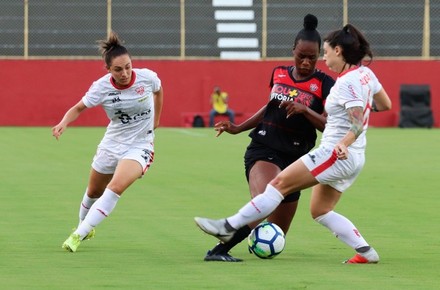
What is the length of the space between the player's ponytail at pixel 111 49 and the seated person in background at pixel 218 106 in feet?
93.9

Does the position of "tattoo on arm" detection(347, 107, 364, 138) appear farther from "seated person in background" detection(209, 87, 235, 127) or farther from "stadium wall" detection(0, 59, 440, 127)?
"stadium wall" detection(0, 59, 440, 127)

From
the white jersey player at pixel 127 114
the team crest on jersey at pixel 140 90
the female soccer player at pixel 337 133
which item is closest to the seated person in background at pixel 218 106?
the white jersey player at pixel 127 114

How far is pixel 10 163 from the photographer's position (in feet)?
75.0

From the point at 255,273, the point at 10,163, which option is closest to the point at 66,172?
the point at 10,163

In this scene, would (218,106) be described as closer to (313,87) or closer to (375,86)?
(313,87)

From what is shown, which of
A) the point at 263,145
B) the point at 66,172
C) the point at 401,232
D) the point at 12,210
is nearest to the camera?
the point at 263,145

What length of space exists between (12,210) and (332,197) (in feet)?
18.8

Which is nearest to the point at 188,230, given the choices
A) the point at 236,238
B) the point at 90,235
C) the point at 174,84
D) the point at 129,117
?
the point at 90,235

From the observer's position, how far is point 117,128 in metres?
11.6

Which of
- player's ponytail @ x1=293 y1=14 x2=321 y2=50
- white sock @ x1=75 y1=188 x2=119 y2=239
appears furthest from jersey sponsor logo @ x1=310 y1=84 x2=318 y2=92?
white sock @ x1=75 y1=188 x2=119 y2=239

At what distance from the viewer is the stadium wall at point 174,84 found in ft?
134

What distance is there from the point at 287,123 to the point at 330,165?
3.63 feet

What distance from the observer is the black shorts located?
35.3 ft

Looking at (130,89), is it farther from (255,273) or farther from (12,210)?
(12,210)
